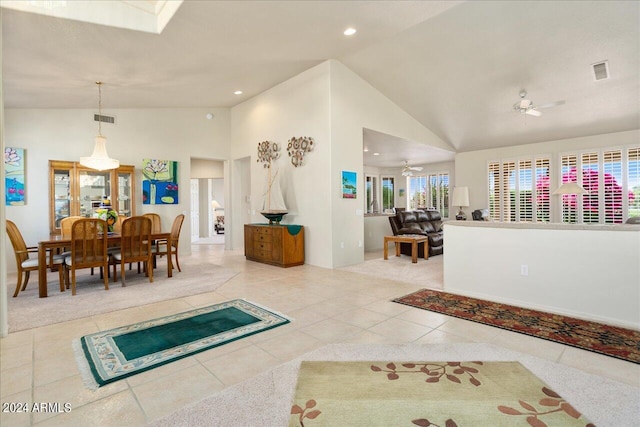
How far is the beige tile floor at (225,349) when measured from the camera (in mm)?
1866

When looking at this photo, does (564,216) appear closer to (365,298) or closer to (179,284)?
(365,298)

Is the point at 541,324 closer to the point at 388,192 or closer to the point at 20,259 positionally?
the point at 20,259

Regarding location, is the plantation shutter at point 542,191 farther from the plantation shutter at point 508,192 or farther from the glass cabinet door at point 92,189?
the glass cabinet door at point 92,189

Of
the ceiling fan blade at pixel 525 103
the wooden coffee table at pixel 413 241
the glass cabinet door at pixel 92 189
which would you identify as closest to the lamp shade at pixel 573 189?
the ceiling fan blade at pixel 525 103

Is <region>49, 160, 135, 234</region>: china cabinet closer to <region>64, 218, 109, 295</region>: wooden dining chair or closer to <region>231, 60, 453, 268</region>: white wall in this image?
<region>64, 218, 109, 295</region>: wooden dining chair

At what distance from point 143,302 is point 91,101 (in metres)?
4.48

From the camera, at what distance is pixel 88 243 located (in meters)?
4.25

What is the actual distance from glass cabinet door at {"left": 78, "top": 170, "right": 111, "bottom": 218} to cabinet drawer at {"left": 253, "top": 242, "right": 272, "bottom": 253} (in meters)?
3.21

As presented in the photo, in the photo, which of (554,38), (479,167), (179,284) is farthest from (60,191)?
(479,167)

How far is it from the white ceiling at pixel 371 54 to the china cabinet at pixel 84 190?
4.14ft

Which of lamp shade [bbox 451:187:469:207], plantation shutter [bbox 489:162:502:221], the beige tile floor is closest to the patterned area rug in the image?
the beige tile floor

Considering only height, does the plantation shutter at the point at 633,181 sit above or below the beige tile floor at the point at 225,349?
above

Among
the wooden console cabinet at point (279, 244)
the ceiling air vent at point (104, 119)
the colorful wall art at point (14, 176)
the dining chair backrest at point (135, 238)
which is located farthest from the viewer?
the ceiling air vent at point (104, 119)

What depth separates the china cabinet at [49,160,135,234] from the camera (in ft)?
19.6
